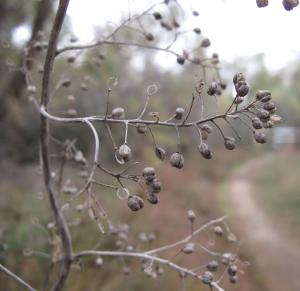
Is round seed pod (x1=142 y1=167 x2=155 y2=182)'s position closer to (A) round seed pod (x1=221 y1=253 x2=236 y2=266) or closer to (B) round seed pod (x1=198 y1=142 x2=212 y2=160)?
(B) round seed pod (x1=198 y1=142 x2=212 y2=160)

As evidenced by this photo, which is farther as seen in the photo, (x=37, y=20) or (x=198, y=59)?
(x=37, y=20)

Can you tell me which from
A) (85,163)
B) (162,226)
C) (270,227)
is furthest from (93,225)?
(270,227)

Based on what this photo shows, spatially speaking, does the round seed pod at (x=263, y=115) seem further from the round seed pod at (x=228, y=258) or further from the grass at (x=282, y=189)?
the grass at (x=282, y=189)

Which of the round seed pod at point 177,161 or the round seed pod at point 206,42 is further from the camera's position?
the round seed pod at point 206,42

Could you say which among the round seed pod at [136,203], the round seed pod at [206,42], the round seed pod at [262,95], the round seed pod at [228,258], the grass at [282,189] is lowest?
the grass at [282,189]

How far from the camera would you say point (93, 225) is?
556 cm

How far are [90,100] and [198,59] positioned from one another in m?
8.70

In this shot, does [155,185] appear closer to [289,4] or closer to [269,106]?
[269,106]

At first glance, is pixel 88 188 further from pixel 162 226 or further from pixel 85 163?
pixel 162 226

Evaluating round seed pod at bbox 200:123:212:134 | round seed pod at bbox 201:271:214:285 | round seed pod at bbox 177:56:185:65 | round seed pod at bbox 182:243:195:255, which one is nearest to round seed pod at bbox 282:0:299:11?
round seed pod at bbox 200:123:212:134

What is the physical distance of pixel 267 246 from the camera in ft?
28.9

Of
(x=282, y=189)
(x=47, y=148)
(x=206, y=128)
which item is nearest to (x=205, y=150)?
(x=206, y=128)

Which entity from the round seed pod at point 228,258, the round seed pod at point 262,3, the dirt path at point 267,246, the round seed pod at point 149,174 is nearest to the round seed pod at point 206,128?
the round seed pod at point 149,174

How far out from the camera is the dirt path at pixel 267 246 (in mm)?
7250
